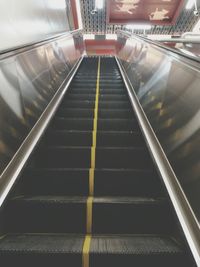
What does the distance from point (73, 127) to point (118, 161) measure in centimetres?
88

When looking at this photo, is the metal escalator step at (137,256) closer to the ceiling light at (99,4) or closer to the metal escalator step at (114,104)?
the metal escalator step at (114,104)

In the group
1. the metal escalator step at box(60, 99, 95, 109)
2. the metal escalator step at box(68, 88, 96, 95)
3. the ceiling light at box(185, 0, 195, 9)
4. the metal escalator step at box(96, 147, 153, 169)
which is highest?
the metal escalator step at box(96, 147, 153, 169)

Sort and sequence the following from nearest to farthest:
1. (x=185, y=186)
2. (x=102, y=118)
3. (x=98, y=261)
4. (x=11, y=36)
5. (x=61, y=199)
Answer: (x=98, y=261) → (x=185, y=186) → (x=61, y=199) → (x=102, y=118) → (x=11, y=36)

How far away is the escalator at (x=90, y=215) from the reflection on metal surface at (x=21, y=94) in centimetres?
24

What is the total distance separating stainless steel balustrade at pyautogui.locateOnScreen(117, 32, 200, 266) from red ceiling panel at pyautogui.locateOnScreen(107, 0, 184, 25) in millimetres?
7333

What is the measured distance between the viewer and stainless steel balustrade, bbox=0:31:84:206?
6.06ft

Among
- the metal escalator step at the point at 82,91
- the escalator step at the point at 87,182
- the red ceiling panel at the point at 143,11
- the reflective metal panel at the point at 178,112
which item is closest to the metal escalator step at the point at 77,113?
the reflective metal panel at the point at 178,112

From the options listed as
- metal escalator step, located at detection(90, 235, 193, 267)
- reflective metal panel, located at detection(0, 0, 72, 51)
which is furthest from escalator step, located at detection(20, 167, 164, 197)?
reflective metal panel, located at detection(0, 0, 72, 51)

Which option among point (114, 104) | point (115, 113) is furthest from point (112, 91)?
point (115, 113)

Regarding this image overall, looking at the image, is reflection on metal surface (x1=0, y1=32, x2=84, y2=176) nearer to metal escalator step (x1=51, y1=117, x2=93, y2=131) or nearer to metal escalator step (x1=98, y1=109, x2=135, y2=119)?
metal escalator step (x1=51, y1=117, x2=93, y2=131)

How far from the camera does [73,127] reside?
2924mm

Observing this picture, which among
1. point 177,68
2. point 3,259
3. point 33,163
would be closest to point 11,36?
point 33,163

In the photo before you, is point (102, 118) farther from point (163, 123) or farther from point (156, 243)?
point (156, 243)

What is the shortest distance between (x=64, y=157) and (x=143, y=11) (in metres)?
9.35
